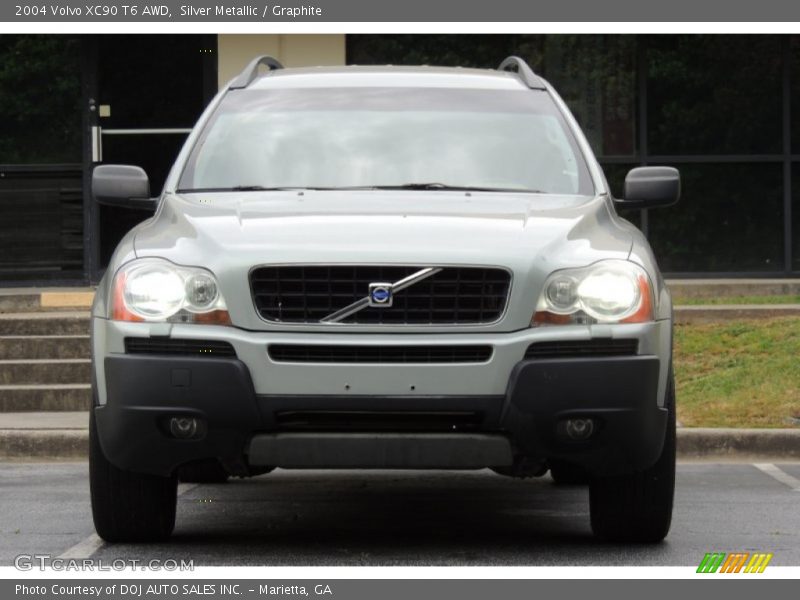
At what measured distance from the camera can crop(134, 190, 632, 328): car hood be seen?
234 inches

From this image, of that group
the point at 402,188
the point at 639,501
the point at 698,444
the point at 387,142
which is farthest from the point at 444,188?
the point at 698,444

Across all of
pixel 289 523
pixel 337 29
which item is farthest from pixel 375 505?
pixel 337 29

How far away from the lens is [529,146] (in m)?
7.21

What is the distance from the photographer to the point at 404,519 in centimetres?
768

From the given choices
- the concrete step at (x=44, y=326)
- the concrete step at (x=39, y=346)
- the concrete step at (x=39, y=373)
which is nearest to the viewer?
the concrete step at (x=39, y=373)

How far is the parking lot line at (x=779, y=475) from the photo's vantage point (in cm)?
902

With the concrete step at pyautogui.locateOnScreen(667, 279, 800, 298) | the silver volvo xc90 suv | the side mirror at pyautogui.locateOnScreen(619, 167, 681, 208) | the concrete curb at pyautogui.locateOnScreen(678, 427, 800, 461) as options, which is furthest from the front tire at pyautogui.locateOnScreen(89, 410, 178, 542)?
the concrete step at pyautogui.locateOnScreen(667, 279, 800, 298)

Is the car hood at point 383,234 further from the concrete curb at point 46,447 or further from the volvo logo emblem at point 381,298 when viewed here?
the concrete curb at point 46,447

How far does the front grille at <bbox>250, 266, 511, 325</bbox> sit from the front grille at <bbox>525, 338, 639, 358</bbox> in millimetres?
191

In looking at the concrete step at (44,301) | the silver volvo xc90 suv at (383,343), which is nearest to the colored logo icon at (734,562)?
the silver volvo xc90 suv at (383,343)

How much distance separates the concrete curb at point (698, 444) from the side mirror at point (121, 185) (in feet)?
12.0

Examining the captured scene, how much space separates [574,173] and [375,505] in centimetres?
214

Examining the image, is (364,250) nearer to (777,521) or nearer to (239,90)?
(239,90)
